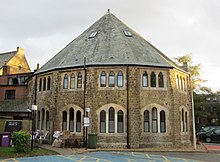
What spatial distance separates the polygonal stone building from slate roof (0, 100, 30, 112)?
11.6 feet

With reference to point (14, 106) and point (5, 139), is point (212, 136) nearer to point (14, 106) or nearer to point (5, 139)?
point (14, 106)

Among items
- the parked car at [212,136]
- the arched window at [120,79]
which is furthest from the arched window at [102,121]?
the parked car at [212,136]

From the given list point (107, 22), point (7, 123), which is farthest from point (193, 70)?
point (7, 123)

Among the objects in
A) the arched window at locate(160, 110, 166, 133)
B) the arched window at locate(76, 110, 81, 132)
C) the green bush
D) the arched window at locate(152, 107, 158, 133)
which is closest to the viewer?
the green bush

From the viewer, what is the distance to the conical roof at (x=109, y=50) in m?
21.5

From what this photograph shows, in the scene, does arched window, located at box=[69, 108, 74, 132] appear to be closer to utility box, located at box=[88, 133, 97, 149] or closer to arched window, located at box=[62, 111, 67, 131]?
arched window, located at box=[62, 111, 67, 131]

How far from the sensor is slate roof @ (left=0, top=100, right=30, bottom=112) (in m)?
26.0

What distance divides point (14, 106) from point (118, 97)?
1280 centimetres

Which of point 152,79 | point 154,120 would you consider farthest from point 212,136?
point 152,79

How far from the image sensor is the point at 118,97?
2050cm

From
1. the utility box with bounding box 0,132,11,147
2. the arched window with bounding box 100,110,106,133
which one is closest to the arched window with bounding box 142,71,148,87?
the arched window with bounding box 100,110,106,133

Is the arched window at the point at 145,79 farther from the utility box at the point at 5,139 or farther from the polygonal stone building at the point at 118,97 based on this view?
the utility box at the point at 5,139

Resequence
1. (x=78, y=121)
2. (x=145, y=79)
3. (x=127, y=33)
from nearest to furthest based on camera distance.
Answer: (x=78, y=121) → (x=145, y=79) → (x=127, y=33)

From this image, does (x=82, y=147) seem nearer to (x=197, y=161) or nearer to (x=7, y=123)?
(x=7, y=123)
